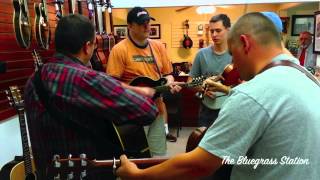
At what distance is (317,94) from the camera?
1150 millimetres

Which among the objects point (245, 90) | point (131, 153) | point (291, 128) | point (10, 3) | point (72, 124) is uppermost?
point (10, 3)

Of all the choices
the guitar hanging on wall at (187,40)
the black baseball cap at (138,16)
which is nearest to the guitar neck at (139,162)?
the black baseball cap at (138,16)

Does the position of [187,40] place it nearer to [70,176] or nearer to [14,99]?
[14,99]

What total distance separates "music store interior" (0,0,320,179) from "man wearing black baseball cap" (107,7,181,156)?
1.37 feet

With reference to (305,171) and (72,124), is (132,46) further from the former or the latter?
(305,171)

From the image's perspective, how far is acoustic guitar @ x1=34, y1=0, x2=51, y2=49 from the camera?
2.71 meters

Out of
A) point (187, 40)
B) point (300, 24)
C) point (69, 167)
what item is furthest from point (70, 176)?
point (300, 24)

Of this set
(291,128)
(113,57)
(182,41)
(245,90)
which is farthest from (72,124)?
(182,41)

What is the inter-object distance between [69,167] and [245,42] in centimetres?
94

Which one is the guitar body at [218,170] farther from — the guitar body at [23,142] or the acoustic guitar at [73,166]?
the guitar body at [23,142]

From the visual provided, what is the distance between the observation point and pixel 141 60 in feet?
9.48

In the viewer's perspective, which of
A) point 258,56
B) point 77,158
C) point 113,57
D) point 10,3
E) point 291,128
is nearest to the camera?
point 291,128

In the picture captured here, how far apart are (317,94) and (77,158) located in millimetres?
1031

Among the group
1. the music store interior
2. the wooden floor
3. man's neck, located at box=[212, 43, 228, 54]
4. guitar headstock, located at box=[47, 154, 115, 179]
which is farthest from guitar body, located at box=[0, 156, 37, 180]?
the wooden floor
